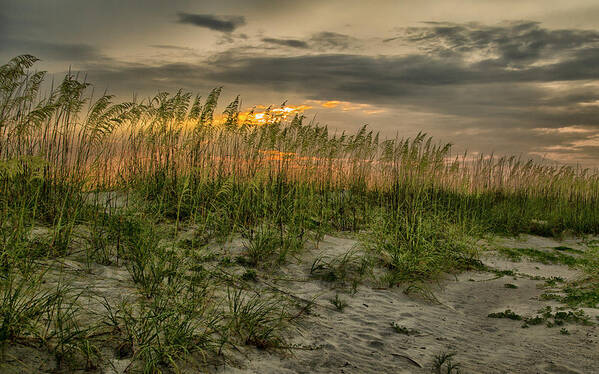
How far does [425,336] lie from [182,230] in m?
3.66

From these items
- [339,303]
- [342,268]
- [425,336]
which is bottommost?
[425,336]

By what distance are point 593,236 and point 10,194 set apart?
12.8 m

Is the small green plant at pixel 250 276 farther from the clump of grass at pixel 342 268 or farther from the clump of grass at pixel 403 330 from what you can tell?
the clump of grass at pixel 403 330

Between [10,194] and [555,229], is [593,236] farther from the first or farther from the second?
[10,194]

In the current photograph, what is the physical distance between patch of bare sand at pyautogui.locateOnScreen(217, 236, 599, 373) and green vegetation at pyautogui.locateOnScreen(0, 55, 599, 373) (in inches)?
8.1

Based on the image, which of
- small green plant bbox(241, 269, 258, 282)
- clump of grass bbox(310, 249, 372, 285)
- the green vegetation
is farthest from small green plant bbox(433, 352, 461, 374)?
small green plant bbox(241, 269, 258, 282)

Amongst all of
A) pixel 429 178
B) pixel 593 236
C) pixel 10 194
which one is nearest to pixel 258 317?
pixel 10 194

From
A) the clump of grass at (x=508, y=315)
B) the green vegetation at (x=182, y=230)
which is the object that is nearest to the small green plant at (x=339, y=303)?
the green vegetation at (x=182, y=230)

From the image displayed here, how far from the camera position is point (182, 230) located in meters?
6.05

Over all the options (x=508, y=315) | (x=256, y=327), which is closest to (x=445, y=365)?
(x=256, y=327)

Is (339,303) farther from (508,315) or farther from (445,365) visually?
(508,315)

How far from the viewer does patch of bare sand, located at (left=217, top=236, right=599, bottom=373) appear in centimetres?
329

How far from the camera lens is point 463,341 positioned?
3.99m

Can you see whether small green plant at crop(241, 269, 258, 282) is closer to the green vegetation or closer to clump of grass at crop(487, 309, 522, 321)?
the green vegetation
